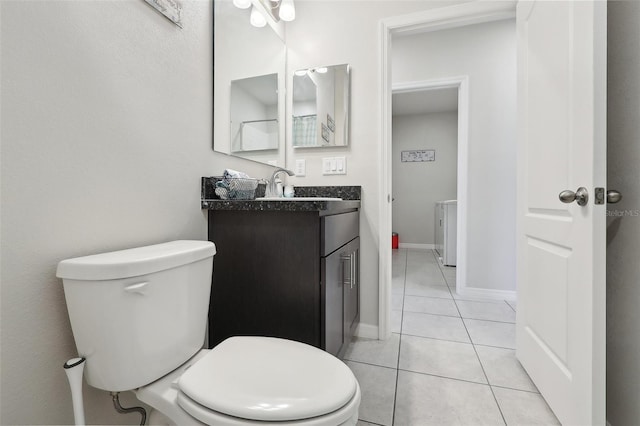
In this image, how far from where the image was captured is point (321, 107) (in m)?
1.86

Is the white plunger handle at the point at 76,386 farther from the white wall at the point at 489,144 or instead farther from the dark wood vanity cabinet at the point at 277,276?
the white wall at the point at 489,144

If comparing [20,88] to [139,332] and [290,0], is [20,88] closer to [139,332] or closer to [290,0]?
[139,332]

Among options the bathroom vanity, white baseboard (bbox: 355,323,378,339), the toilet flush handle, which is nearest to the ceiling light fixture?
the bathroom vanity

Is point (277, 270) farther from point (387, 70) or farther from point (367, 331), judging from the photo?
point (387, 70)

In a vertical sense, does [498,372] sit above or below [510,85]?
below

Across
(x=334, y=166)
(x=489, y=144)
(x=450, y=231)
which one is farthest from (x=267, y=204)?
(x=450, y=231)

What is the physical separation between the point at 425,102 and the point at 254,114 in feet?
11.6

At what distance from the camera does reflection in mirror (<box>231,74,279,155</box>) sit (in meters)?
1.47

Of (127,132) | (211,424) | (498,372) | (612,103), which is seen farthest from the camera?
(498,372)

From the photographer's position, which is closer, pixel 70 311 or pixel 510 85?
pixel 70 311

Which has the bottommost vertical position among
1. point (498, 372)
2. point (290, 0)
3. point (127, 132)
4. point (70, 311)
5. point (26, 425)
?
point (498, 372)

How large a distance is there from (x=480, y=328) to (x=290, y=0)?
96.9 inches

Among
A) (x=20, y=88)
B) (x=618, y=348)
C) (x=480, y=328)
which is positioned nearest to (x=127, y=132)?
(x=20, y=88)

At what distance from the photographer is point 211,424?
1.99 ft
